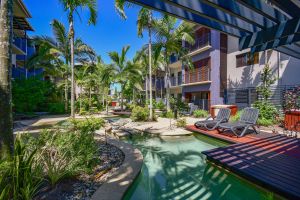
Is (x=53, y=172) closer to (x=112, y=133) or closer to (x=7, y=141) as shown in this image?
(x=7, y=141)

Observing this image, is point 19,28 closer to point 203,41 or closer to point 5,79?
point 203,41

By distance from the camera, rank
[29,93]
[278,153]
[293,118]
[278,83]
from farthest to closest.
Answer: [29,93] → [278,83] → [293,118] → [278,153]

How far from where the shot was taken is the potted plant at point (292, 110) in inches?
385

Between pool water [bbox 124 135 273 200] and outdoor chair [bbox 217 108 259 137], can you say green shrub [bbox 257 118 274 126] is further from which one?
pool water [bbox 124 135 273 200]

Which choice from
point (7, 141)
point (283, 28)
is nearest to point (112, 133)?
point (7, 141)

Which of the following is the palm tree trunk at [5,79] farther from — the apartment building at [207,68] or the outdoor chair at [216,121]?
the apartment building at [207,68]

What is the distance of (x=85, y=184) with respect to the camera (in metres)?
4.41

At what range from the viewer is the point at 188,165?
6.41 m

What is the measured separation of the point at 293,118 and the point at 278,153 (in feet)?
17.0

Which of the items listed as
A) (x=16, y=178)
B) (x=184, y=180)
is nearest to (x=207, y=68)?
(x=184, y=180)

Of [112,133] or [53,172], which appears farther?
A: [112,133]

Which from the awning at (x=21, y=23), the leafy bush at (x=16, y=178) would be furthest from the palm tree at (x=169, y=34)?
the leafy bush at (x=16, y=178)

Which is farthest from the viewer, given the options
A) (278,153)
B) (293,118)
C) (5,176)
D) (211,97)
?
(211,97)

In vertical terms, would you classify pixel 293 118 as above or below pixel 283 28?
below
